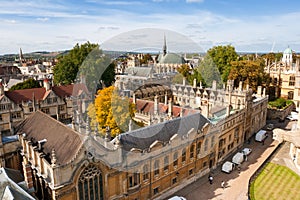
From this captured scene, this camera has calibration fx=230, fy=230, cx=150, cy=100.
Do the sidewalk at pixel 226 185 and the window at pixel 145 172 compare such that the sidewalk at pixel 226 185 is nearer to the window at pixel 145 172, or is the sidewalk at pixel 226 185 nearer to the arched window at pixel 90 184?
the window at pixel 145 172

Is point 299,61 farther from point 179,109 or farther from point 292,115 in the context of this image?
point 179,109

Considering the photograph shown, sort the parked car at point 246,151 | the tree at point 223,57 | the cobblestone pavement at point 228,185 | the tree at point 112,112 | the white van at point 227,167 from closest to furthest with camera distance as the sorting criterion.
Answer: the cobblestone pavement at point 228,185, the white van at point 227,167, the tree at point 112,112, the parked car at point 246,151, the tree at point 223,57

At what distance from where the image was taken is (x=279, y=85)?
2078 inches

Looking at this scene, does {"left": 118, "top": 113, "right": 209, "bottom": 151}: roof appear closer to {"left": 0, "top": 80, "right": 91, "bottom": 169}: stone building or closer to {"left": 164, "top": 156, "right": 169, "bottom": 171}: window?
{"left": 164, "top": 156, "right": 169, "bottom": 171}: window

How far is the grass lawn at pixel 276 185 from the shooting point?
21.7 meters

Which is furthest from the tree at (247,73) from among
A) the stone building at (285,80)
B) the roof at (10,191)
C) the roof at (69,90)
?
the roof at (10,191)

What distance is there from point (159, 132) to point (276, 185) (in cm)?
1343

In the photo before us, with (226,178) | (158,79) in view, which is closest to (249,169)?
(226,178)

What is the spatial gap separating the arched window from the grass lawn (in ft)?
47.3

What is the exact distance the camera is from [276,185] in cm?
2334

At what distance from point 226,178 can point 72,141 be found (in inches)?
673

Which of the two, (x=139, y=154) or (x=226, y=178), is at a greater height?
(x=139, y=154)

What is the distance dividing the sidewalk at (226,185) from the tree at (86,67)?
99.8 ft

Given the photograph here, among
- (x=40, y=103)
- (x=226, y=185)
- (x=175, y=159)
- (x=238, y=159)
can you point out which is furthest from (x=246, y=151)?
(x=40, y=103)
